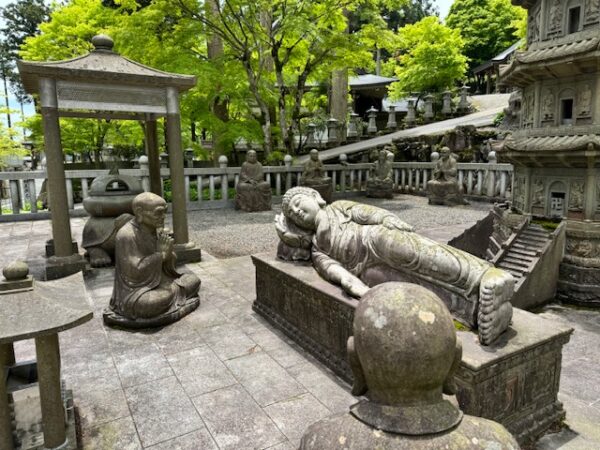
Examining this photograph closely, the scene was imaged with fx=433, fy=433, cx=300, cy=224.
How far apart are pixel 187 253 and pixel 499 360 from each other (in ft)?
20.6

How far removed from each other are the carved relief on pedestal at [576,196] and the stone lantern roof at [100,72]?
23.2 feet

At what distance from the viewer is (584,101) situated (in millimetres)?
7484

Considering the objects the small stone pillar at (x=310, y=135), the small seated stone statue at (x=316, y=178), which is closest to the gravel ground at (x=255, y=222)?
the small seated stone statue at (x=316, y=178)

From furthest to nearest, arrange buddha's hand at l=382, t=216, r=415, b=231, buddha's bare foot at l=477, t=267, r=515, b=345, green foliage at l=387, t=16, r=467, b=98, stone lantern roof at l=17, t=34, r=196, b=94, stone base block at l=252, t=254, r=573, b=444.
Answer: green foliage at l=387, t=16, r=467, b=98
stone lantern roof at l=17, t=34, r=196, b=94
buddha's hand at l=382, t=216, r=415, b=231
buddha's bare foot at l=477, t=267, r=515, b=345
stone base block at l=252, t=254, r=573, b=444

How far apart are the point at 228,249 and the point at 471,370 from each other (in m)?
7.15

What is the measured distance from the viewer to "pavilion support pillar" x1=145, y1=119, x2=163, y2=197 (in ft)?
30.7

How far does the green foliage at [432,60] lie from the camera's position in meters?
26.8

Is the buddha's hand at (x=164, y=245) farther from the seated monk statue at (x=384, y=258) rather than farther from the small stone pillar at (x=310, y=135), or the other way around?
the small stone pillar at (x=310, y=135)

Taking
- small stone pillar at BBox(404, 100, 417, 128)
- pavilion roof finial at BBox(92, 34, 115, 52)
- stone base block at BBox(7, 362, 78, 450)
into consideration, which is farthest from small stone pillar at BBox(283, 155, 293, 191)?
stone base block at BBox(7, 362, 78, 450)

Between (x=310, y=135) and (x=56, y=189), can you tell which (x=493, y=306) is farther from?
(x=310, y=135)

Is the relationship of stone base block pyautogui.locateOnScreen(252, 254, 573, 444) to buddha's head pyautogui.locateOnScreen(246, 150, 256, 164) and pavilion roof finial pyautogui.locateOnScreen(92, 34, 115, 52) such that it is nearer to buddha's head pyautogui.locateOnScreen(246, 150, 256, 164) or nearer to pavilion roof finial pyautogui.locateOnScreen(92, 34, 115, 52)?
pavilion roof finial pyautogui.locateOnScreen(92, 34, 115, 52)

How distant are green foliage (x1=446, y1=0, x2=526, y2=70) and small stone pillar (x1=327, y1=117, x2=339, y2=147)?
17.4 m

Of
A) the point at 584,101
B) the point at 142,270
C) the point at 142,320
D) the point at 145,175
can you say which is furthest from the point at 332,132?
the point at 142,320

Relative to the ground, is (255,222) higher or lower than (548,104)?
lower
